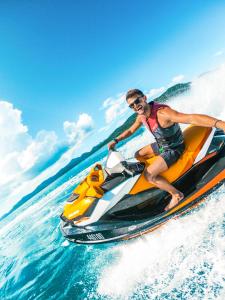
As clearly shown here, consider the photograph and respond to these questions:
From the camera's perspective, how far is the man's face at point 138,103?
4.03 m

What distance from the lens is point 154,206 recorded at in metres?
4.51

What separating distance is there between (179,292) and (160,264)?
74 centimetres

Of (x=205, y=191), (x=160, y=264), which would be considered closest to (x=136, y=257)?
(x=160, y=264)

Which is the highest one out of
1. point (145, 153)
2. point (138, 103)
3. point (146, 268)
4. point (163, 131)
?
point (138, 103)

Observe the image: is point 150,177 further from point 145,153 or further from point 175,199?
point 145,153

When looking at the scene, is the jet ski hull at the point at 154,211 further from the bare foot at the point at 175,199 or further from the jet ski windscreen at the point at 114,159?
the jet ski windscreen at the point at 114,159

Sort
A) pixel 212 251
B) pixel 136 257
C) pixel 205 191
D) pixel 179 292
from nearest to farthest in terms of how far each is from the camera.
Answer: pixel 179 292 < pixel 212 251 < pixel 205 191 < pixel 136 257

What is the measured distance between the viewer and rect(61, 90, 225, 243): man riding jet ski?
4.31m

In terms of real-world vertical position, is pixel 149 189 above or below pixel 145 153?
below

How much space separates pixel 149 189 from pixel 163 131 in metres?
0.96

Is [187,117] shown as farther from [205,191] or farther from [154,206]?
[154,206]

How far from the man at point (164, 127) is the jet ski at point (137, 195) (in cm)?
16

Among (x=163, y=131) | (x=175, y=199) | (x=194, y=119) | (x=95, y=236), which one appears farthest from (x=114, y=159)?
(x=194, y=119)

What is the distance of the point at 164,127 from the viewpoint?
414 cm
